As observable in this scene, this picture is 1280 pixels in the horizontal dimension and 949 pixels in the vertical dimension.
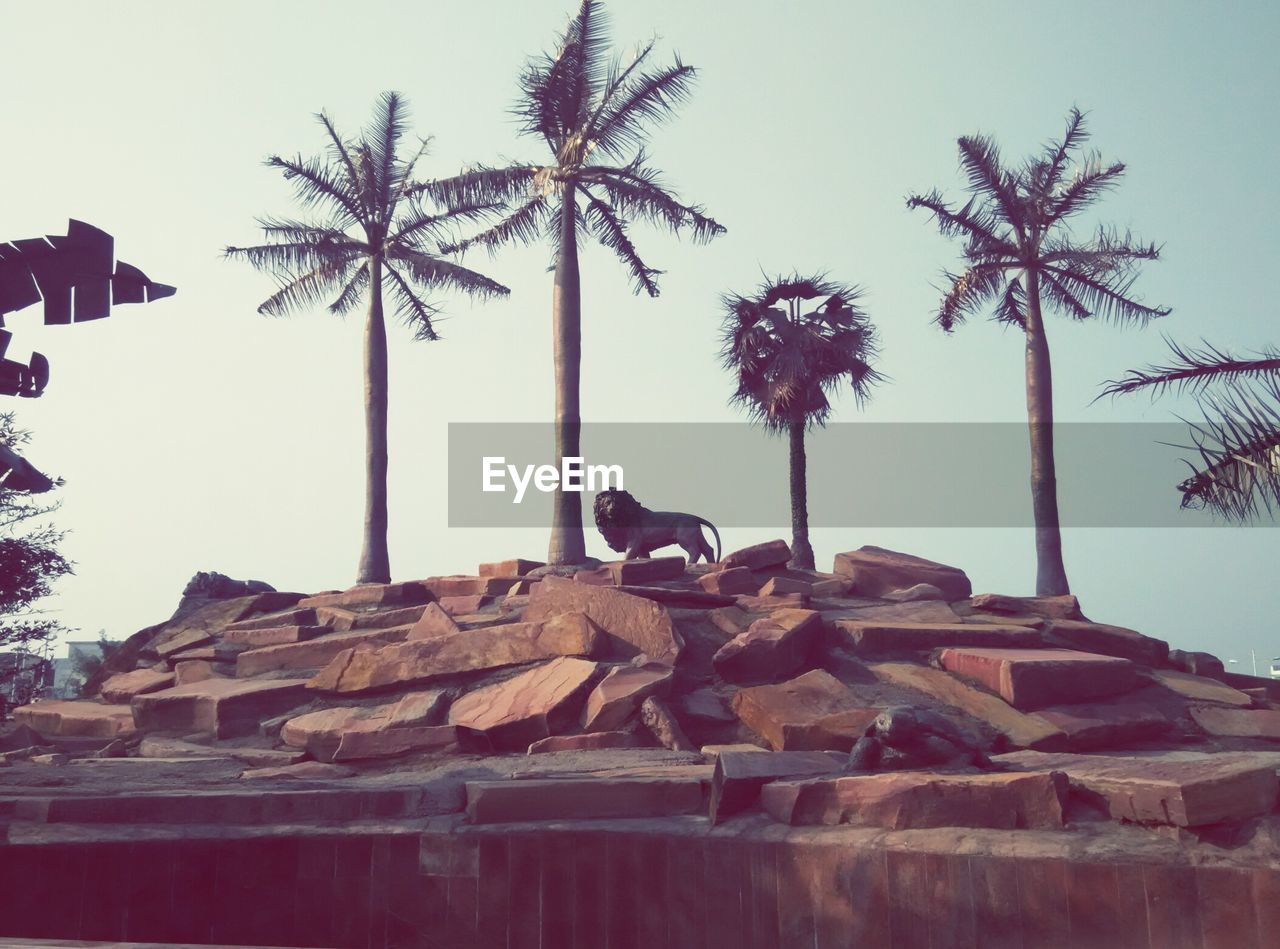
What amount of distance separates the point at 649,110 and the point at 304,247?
6893 millimetres

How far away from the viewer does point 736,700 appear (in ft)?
28.9

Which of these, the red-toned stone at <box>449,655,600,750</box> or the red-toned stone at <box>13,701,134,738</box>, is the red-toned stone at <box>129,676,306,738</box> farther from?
the red-toned stone at <box>449,655,600,750</box>

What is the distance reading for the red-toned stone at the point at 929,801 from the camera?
5.23m

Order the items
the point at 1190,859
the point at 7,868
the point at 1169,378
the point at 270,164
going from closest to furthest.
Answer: the point at 1190,859, the point at 7,868, the point at 1169,378, the point at 270,164

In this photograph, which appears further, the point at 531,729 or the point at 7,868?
the point at 531,729

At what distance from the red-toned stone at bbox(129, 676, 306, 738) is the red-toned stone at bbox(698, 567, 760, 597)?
4.23 m

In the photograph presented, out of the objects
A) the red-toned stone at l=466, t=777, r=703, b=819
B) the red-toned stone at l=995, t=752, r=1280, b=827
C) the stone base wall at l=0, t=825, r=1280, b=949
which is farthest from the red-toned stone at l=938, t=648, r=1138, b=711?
the stone base wall at l=0, t=825, r=1280, b=949

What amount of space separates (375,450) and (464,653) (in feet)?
34.1

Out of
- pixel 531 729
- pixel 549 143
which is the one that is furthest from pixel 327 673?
pixel 549 143

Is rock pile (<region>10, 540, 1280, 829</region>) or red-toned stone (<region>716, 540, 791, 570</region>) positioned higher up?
red-toned stone (<region>716, 540, 791, 570</region>)

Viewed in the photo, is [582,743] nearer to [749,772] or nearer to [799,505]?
[749,772]

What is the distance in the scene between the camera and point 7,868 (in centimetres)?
556

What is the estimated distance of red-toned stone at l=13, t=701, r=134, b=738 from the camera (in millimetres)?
10562

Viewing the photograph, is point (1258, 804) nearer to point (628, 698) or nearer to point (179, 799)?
point (628, 698)
